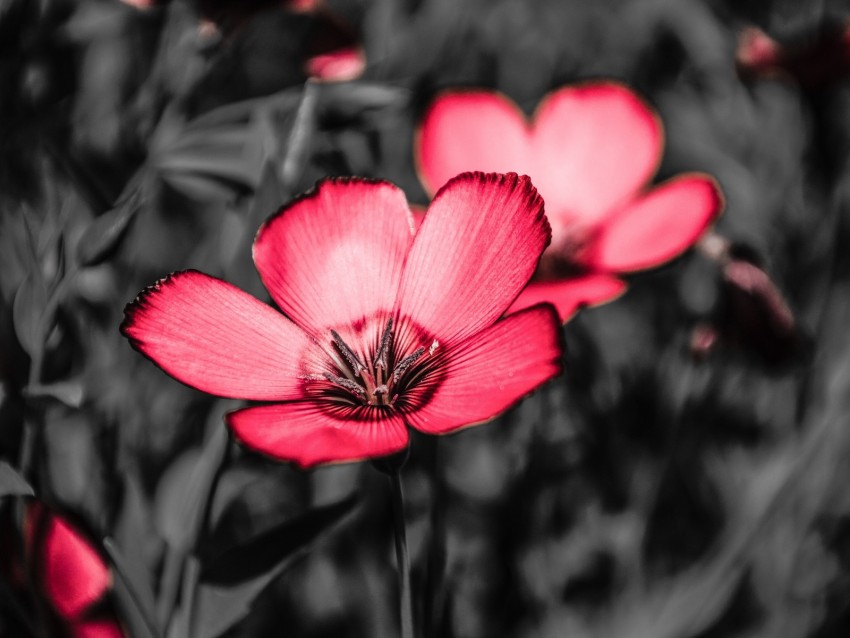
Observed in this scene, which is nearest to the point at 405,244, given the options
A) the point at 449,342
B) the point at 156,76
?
the point at 449,342

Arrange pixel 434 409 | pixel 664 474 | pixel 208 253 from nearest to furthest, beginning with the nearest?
pixel 434 409, pixel 208 253, pixel 664 474

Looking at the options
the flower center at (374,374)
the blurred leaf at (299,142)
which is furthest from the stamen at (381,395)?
the blurred leaf at (299,142)

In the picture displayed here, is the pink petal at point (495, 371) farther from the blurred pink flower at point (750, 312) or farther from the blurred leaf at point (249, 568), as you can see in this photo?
the blurred pink flower at point (750, 312)

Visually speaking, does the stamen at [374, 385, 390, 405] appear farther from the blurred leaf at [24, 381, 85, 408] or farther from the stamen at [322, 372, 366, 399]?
the blurred leaf at [24, 381, 85, 408]

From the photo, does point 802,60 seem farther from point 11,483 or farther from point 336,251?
point 11,483

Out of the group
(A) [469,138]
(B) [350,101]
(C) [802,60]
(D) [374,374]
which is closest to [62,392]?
(D) [374,374]

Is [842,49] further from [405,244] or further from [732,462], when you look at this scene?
[405,244]
